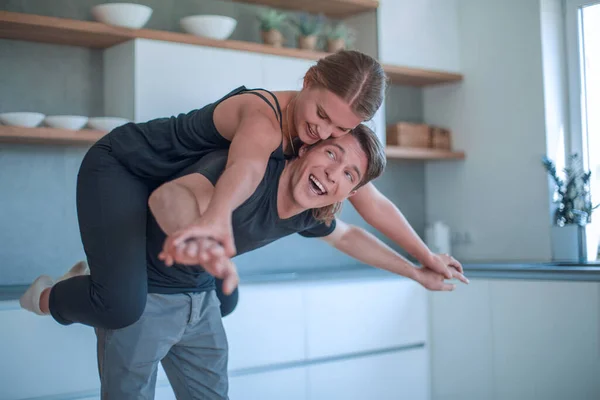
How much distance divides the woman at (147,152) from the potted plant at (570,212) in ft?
Result: 6.84

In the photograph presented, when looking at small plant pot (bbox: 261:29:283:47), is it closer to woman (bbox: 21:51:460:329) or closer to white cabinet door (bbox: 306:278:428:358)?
white cabinet door (bbox: 306:278:428:358)

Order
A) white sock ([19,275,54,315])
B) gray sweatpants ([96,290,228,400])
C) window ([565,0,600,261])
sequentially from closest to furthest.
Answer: gray sweatpants ([96,290,228,400]), white sock ([19,275,54,315]), window ([565,0,600,261])

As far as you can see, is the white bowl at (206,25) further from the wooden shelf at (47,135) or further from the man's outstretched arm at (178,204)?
the man's outstretched arm at (178,204)

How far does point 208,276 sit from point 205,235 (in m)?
0.95

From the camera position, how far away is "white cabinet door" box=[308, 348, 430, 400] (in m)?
3.32

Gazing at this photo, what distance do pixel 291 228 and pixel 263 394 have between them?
1216mm

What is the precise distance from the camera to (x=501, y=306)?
3.42 metres

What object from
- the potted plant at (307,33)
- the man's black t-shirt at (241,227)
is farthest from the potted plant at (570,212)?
the man's black t-shirt at (241,227)

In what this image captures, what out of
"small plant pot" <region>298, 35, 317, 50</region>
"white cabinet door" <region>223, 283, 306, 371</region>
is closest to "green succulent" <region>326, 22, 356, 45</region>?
"small plant pot" <region>298, 35, 317, 50</region>

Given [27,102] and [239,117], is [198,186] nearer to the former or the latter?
[239,117]

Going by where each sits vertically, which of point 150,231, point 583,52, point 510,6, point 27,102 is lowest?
point 150,231

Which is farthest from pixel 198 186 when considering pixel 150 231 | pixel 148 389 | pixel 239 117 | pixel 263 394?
pixel 263 394

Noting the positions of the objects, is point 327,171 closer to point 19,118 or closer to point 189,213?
point 189,213

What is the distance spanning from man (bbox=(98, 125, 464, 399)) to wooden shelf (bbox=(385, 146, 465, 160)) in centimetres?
165
